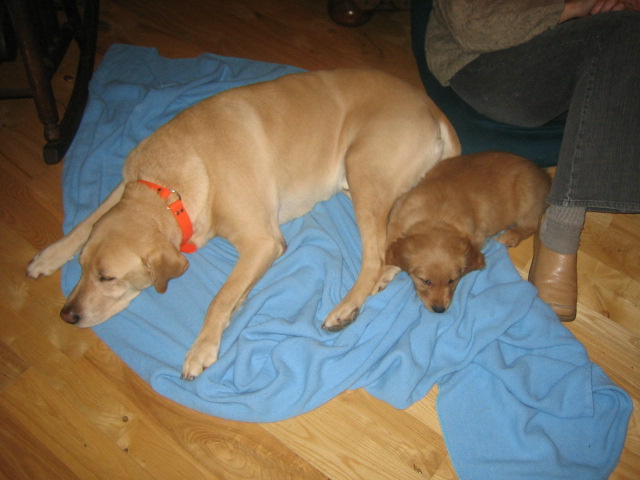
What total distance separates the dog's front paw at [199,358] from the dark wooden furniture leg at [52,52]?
70.2 inches

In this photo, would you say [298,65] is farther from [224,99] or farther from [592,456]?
[592,456]

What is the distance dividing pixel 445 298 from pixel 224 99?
162cm

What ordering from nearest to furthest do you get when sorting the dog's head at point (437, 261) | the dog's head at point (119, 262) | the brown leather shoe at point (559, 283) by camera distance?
the dog's head at point (119, 262)
the dog's head at point (437, 261)
the brown leather shoe at point (559, 283)

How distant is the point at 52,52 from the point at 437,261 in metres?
3.18

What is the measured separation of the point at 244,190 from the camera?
2.34 meters

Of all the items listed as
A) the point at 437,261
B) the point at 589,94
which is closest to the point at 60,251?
the point at 437,261

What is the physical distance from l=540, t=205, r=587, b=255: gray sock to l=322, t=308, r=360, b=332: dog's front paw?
45.1 inches

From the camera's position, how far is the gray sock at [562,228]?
2283 mm

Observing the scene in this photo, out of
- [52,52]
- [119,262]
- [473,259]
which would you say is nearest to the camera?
[119,262]

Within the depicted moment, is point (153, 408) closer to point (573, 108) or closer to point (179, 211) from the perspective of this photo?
point (179, 211)

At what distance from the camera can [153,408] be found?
6.91 feet

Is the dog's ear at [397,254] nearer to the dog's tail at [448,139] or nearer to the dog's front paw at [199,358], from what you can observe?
the dog's tail at [448,139]

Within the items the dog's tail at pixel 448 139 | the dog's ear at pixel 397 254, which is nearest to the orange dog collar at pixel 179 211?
the dog's ear at pixel 397 254

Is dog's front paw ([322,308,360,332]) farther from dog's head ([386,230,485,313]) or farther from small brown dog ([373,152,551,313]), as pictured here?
dog's head ([386,230,485,313])
